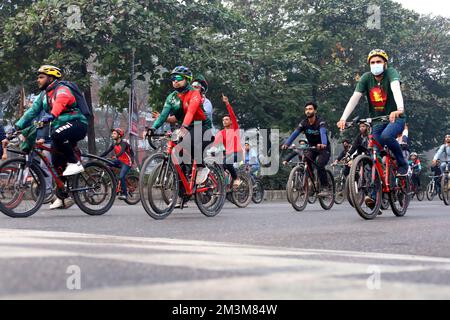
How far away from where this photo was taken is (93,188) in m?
10.4

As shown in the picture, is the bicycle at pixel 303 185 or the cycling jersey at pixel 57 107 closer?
the cycling jersey at pixel 57 107

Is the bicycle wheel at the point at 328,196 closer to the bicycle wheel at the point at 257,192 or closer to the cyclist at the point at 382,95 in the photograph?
the cyclist at the point at 382,95

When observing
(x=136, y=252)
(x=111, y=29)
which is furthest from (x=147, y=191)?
(x=111, y=29)

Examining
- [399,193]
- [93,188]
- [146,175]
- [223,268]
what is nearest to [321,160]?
[399,193]

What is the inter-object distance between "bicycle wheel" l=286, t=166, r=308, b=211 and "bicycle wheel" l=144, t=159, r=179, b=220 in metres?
3.61

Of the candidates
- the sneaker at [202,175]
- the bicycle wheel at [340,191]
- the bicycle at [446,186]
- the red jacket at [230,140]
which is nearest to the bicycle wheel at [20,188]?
the sneaker at [202,175]

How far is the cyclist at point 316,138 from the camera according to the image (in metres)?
13.3

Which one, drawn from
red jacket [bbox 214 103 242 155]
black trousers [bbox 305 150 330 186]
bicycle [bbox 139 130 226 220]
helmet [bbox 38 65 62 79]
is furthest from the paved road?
red jacket [bbox 214 103 242 155]

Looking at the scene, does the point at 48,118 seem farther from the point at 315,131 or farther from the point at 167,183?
the point at 315,131

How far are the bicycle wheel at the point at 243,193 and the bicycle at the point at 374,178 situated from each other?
5.03 metres

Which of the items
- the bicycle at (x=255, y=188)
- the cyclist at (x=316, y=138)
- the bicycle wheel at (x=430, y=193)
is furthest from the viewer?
the bicycle wheel at (x=430, y=193)

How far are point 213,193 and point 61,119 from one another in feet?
6.71

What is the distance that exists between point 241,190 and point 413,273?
11.4 meters

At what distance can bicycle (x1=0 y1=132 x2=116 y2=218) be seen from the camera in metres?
9.37
